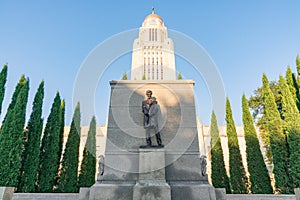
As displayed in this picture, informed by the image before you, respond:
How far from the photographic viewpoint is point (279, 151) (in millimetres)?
12766

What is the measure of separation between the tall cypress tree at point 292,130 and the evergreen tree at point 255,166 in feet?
4.33

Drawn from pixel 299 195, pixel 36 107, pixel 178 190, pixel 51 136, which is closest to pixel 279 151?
pixel 299 195

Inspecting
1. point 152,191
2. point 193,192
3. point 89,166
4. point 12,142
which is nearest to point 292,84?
point 193,192

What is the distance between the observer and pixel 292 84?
15.1 meters

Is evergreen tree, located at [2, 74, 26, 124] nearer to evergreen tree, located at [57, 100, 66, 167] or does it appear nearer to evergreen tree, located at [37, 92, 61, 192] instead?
evergreen tree, located at [37, 92, 61, 192]

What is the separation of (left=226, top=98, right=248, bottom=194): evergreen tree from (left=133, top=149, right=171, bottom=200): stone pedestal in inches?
391

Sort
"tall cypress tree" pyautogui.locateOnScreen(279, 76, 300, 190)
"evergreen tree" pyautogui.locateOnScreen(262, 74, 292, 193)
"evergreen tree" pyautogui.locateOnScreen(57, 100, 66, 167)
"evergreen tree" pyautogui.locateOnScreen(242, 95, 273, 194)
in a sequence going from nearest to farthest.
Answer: "tall cypress tree" pyautogui.locateOnScreen(279, 76, 300, 190), "evergreen tree" pyautogui.locateOnScreen(262, 74, 292, 193), "evergreen tree" pyautogui.locateOnScreen(242, 95, 273, 194), "evergreen tree" pyautogui.locateOnScreen(57, 100, 66, 167)

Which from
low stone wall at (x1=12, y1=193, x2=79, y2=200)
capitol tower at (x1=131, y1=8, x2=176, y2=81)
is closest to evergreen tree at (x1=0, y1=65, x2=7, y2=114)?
low stone wall at (x1=12, y1=193, x2=79, y2=200)

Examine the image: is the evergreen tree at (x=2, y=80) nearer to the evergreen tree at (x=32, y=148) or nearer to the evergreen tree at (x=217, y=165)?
the evergreen tree at (x=32, y=148)

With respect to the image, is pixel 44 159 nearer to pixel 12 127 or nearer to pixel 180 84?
pixel 12 127

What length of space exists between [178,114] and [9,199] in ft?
17.7

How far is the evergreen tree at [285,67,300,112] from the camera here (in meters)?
14.7

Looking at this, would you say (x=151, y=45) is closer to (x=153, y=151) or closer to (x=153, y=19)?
(x=153, y=19)

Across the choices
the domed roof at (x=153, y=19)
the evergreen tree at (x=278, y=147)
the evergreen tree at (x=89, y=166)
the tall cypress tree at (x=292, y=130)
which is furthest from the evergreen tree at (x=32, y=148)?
the domed roof at (x=153, y=19)
